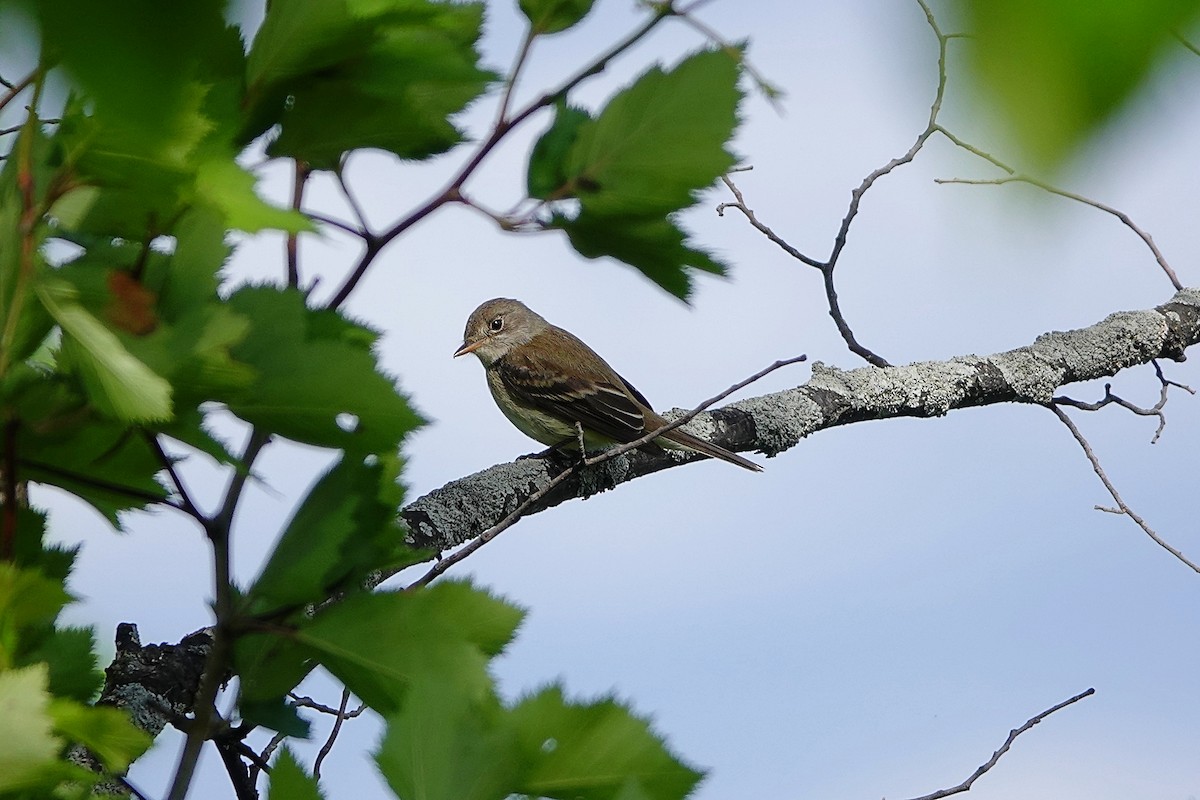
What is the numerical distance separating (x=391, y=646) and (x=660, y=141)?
0.52 meters

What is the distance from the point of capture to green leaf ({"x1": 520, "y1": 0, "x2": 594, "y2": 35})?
1.11m

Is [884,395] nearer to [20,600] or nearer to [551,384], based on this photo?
[551,384]

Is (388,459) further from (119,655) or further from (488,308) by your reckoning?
(488,308)

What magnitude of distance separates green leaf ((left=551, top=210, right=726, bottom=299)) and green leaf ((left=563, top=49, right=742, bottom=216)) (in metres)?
0.02

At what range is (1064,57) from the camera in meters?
0.45

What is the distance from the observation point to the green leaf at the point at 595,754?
0.94 metres

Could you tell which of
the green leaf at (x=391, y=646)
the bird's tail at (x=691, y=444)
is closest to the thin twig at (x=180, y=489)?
the green leaf at (x=391, y=646)

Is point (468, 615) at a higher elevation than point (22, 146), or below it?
below

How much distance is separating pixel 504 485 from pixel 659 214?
98.1 inches

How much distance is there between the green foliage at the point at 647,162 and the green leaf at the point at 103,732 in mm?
589

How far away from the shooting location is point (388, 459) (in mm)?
1158

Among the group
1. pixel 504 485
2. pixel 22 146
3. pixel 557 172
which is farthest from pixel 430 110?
pixel 504 485

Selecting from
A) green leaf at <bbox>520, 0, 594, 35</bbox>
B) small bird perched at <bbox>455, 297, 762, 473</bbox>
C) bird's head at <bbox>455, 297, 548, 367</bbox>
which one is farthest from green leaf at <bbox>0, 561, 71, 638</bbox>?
bird's head at <bbox>455, 297, 548, 367</bbox>

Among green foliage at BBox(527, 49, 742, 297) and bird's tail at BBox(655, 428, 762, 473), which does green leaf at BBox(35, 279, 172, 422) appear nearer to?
green foliage at BBox(527, 49, 742, 297)
